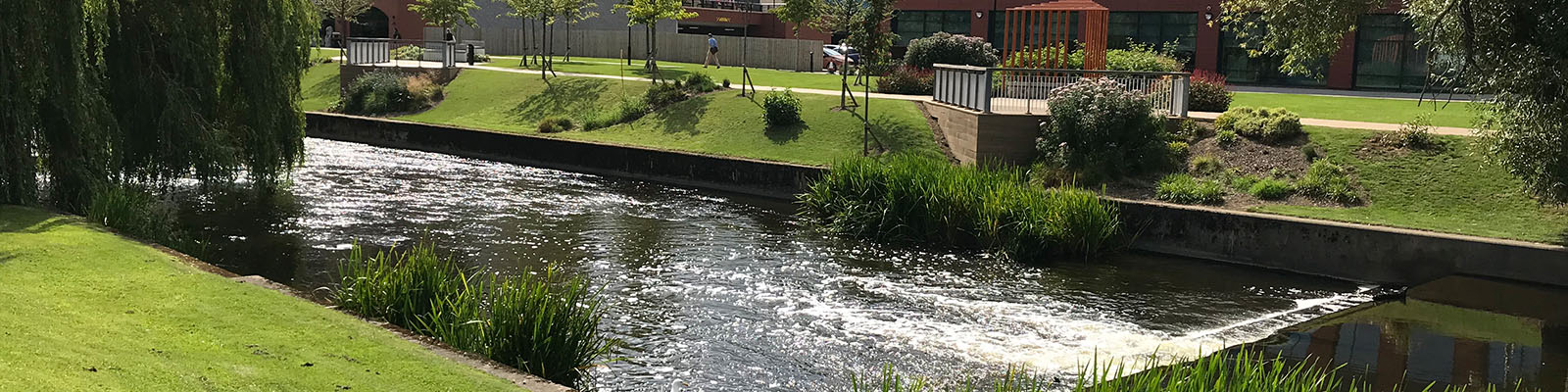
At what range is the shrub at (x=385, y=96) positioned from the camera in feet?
128

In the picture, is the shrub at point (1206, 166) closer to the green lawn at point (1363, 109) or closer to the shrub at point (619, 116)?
the green lawn at point (1363, 109)

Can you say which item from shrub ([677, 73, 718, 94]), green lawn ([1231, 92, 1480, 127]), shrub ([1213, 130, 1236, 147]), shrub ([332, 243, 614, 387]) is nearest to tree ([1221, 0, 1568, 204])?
shrub ([1213, 130, 1236, 147])

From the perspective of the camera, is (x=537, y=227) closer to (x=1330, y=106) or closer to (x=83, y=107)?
(x=83, y=107)

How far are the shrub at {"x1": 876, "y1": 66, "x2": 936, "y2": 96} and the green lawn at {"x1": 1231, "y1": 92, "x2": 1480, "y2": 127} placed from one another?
756 cm

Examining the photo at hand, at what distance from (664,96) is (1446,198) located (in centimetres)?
1956

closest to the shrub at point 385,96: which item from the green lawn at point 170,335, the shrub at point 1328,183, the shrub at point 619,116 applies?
the shrub at point 619,116

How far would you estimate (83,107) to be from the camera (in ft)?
50.5

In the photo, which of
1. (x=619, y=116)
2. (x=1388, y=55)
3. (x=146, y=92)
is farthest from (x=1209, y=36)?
(x=146, y=92)

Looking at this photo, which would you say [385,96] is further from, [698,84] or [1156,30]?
[1156,30]

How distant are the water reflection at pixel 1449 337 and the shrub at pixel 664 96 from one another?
20691 mm

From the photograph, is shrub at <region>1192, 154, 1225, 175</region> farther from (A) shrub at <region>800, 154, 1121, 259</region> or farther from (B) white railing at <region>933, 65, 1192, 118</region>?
(A) shrub at <region>800, 154, 1121, 259</region>

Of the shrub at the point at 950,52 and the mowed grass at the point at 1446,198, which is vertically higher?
the shrub at the point at 950,52

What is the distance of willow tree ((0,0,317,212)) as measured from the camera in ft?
49.1

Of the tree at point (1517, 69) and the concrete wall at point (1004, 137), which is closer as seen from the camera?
the tree at point (1517, 69)
